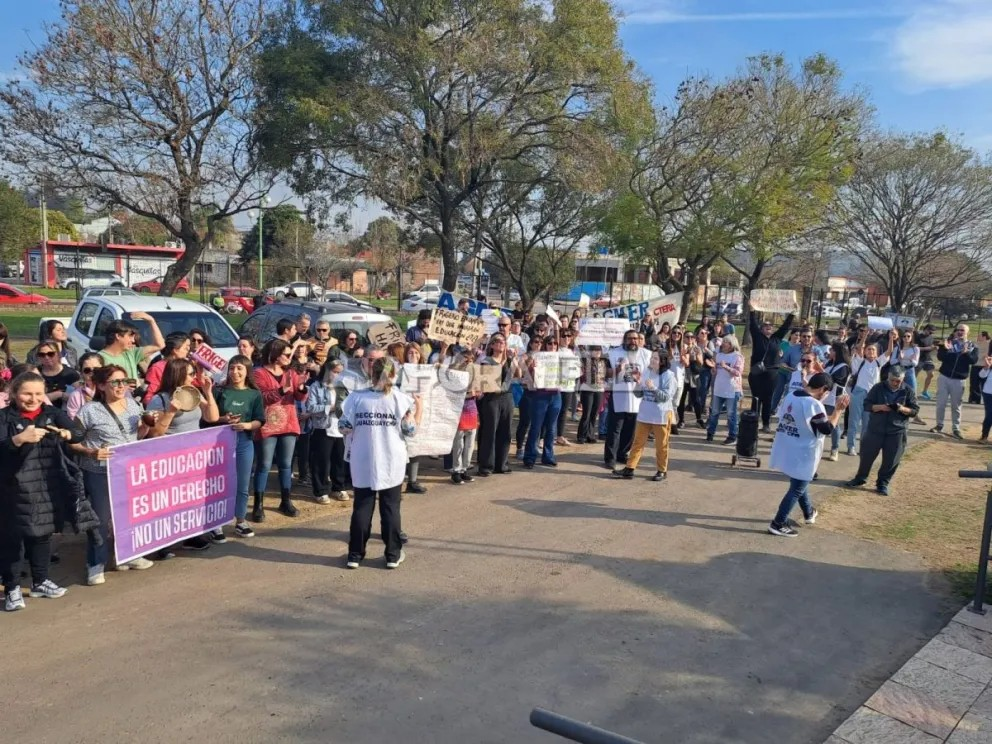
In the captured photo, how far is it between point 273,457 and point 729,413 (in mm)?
7598

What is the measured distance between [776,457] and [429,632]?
429 cm

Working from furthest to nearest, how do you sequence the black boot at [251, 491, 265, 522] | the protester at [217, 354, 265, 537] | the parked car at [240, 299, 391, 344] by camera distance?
the parked car at [240, 299, 391, 344] < the black boot at [251, 491, 265, 522] < the protester at [217, 354, 265, 537]

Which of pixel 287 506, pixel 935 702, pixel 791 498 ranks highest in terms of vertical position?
pixel 791 498

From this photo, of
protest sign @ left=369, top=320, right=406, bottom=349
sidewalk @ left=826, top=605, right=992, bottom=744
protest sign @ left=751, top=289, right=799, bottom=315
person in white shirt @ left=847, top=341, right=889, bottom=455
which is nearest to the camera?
sidewalk @ left=826, top=605, right=992, bottom=744

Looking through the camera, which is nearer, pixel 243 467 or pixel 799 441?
pixel 243 467

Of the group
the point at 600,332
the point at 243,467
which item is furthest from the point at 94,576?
the point at 600,332

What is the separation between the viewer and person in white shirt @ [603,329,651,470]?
9.43 m

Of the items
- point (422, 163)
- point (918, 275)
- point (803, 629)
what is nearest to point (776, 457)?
point (803, 629)

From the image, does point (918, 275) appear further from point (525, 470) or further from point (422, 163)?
point (525, 470)

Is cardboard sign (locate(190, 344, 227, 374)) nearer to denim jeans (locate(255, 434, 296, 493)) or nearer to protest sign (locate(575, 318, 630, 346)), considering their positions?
denim jeans (locate(255, 434, 296, 493))

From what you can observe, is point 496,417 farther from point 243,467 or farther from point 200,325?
point 200,325

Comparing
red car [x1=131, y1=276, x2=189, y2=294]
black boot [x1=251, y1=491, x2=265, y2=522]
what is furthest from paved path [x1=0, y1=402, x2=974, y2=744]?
red car [x1=131, y1=276, x2=189, y2=294]

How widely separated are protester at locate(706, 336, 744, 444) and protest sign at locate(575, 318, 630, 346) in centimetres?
163

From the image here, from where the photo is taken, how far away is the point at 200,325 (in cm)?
1109
